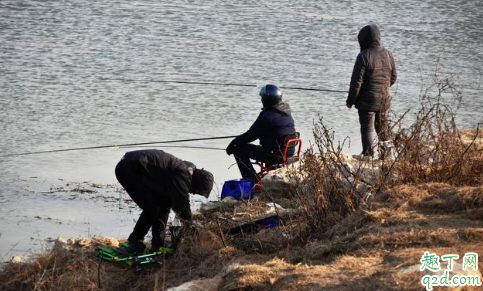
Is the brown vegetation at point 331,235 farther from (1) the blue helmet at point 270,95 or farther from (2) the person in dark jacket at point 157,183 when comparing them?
(1) the blue helmet at point 270,95

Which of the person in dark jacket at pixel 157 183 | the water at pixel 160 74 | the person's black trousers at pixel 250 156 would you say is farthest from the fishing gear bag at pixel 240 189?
the person in dark jacket at pixel 157 183

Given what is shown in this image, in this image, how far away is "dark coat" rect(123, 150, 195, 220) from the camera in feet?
28.0

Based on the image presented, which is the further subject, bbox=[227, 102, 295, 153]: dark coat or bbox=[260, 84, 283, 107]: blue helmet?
bbox=[260, 84, 283, 107]: blue helmet

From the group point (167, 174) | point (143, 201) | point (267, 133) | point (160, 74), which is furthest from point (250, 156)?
point (160, 74)

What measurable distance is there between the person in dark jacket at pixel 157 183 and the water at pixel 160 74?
1.31 m

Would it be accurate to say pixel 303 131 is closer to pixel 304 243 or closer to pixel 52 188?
pixel 52 188

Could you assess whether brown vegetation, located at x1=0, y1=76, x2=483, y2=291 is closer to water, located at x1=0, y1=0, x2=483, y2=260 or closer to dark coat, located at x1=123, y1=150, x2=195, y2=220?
dark coat, located at x1=123, y1=150, x2=195, y2=220

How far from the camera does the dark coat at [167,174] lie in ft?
28.0

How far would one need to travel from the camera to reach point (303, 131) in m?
13.8


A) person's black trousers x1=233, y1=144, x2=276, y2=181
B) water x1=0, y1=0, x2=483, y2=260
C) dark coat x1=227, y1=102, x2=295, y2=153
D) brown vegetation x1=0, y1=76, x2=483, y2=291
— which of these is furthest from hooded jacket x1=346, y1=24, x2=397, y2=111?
brown vegetation x1=0, y1=76, x2=483, y2=291

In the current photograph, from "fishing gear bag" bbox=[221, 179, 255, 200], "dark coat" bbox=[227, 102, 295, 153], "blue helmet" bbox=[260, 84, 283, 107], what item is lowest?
"fishing gear bag" bbox=[221, 179, 255, 200]

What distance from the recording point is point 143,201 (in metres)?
8.84

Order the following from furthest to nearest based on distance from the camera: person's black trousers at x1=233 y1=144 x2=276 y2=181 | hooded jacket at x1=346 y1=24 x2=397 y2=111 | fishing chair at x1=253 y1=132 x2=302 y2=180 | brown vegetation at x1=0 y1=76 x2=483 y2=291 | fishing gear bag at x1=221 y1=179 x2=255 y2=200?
hooded jacket at x1=346 y1=24 x2=397 y2=111
person's black trousers at x1=233 y1=144 x2=276 y2=181
fishing chair at x1=253 y1=132 x2=302 y2=180
fishing gear bag at x1=221 y1=179 x2=255 y2=200
brown vegetation at x1=0 y1=76 x2=483 y2=291

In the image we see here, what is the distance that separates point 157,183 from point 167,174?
0.19 m
